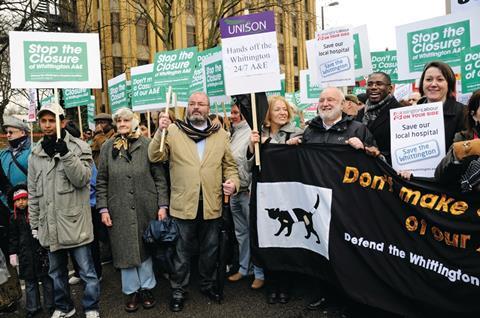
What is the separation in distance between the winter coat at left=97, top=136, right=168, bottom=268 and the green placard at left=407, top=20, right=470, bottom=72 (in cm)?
361

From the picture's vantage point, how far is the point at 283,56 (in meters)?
41.7

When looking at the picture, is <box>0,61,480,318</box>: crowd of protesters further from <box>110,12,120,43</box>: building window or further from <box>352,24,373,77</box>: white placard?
<box>110,12,120,43</box>: building window

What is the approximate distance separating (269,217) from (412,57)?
292 centimetres

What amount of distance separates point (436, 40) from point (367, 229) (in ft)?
9.51

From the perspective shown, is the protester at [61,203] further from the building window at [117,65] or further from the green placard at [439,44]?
the building window at [117,65]

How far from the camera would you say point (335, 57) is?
5.74 meters

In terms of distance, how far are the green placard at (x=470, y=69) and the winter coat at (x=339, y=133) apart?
1.61 metres

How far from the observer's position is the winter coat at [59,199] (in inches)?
147

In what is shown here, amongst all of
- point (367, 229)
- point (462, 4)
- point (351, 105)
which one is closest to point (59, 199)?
point (367, 229)

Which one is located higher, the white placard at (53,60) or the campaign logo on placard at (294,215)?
the white placard at (53,60)

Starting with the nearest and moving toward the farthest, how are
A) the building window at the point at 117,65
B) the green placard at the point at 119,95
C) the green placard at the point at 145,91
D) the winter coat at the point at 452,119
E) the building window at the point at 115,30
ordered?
the winter coat at the point at 452,119 < the green placard at the point at 145,91 < the green placard at the point at 119,95 < the building window at the point at 115,30 < the building window at the point at 117,65

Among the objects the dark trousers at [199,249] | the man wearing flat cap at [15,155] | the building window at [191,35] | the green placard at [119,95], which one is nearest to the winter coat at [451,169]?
the dark trousers at [199,249]

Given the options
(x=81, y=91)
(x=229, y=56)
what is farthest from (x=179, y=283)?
(x=81, y=91)

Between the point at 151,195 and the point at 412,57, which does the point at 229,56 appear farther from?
the point at 412,57
